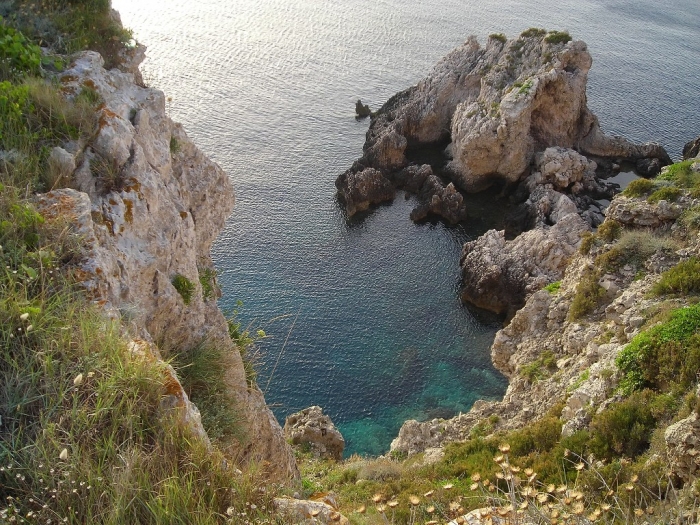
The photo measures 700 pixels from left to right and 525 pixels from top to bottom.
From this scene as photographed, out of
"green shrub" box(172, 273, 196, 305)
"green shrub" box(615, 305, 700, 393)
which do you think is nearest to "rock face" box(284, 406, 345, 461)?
"green shrub" box(615, 305, 700, 393)

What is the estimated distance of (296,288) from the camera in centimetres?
4200

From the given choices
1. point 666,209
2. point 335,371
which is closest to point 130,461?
point 666,209

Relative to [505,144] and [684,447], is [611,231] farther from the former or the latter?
[505,144]

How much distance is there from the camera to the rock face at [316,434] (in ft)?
93.0

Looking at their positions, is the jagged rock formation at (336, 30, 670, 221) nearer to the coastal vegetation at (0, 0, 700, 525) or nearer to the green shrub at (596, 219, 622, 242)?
Answer: the green shrub at (596, 219, 622, 242)

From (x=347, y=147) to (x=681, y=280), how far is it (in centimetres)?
4413

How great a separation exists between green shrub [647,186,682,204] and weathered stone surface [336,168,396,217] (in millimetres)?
28863

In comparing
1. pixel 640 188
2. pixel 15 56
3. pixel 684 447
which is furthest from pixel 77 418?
pixel 640 188

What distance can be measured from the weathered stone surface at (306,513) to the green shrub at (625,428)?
32.7 ft

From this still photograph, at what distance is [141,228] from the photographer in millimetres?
11680

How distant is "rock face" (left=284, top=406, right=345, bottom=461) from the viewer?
2834cm

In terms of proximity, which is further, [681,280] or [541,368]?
[541,368]

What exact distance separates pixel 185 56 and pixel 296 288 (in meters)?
44.1

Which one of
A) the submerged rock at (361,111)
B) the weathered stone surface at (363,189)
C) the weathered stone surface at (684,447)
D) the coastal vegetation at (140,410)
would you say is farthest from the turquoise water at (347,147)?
the weathered stone surface at (684,447)
